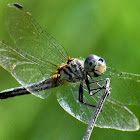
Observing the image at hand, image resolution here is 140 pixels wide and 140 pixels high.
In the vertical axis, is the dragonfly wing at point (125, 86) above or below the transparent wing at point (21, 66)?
above

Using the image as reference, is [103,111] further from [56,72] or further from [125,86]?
[56,72]

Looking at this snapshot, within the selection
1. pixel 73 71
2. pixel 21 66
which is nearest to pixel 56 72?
pixel 73 71

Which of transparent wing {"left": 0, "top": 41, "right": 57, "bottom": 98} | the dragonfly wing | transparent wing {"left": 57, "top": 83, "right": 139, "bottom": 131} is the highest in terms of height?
the dragonfly wing

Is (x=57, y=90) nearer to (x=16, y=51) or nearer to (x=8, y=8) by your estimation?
(x=16, y=51)

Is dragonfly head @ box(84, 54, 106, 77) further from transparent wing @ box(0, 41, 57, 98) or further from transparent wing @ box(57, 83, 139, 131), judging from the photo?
transparent wing @ box(0, 41, 57, 98)

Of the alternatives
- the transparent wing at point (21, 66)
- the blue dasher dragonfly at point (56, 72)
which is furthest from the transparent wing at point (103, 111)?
the transparent wing at point (21, 66)

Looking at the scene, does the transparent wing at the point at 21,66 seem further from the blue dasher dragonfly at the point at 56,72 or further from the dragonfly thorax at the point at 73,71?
the dragonfly thorax at the point at 73,71

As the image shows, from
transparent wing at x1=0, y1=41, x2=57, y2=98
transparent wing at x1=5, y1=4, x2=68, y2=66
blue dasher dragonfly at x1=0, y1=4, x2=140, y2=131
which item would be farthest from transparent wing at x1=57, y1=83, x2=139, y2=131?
transparent wing at x1=5, y1=4, x2=68, y2=66
